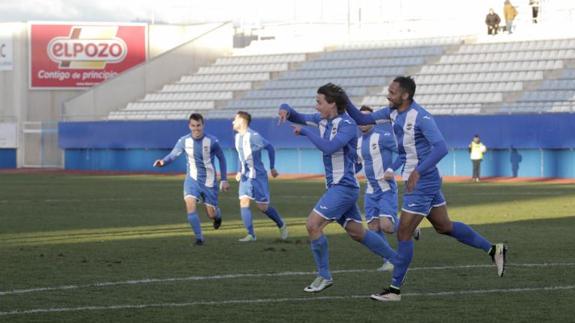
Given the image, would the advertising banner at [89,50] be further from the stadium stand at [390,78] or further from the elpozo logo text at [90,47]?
the stadium stand at [390,78]

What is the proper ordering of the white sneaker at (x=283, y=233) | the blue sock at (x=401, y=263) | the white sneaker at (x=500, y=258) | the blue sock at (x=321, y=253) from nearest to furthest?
the blue sock at (x=401, y=263)
the blue sock at (x=321, y=253)
the white sneaker at (x=500, y=258)
the white sneaker at (x=283, y=233)

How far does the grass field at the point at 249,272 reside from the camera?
1183 cm

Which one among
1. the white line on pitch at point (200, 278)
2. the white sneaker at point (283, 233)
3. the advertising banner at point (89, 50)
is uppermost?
the advertising banner at point (89, 50)

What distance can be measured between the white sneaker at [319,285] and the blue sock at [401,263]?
0.77 metres

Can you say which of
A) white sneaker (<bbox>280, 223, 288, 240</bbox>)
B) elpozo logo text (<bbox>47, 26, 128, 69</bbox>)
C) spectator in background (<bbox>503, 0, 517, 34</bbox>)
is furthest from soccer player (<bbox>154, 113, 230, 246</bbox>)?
elpozo logo text (<bbox>47, 26, 128, 69</bbox>)

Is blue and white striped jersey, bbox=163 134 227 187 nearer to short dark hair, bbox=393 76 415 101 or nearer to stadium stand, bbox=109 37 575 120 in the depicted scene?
short dark hair, bbox=393 76 415 101

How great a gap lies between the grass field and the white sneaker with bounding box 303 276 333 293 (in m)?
0.08

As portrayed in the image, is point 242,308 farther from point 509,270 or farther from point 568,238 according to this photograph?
point 568,238

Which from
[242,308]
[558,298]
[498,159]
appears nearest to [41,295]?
[242,308]

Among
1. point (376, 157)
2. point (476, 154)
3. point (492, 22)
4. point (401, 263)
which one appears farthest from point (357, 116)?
point (492, 22)

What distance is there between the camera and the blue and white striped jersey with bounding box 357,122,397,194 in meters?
17.4

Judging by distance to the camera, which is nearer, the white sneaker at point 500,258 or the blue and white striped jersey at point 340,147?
the blue and white striped jersey at point 340,147

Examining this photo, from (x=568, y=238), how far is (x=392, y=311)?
9.43m

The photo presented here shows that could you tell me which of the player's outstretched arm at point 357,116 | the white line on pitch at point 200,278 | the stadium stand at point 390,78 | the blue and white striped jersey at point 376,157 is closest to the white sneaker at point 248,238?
the blue and white striped jersey at point 376,157
